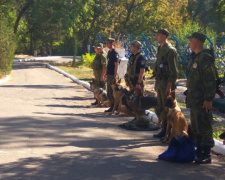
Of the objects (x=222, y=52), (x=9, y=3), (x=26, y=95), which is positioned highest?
(x=9, y=3)

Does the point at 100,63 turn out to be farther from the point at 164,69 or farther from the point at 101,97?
the point at 164,69

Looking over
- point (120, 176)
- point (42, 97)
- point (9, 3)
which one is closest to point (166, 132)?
point (120, 176)

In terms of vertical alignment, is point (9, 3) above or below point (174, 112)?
above

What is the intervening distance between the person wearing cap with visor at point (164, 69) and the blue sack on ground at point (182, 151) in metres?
1.62

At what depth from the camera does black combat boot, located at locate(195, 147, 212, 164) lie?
7.11 metres

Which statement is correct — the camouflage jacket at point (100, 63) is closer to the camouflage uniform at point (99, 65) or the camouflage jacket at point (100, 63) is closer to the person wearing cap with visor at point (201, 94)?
the camouflage uniform at point (99, 65)

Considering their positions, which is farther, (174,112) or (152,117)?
(152,117)

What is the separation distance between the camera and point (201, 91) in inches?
279

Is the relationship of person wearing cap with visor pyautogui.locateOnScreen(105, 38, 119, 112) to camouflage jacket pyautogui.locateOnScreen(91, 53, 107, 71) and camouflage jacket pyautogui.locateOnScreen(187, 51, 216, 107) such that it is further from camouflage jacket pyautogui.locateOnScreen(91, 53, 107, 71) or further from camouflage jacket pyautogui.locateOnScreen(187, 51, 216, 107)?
camouflage jacket pyautogui.locateOnScreen(187, 51, 216, 107)

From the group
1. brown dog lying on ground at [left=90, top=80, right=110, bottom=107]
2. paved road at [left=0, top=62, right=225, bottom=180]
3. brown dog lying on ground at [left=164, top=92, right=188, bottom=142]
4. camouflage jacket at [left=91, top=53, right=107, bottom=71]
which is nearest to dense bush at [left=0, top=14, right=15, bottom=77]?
camouflage jacket at [left=91, top=53, right=107, bottom=71]

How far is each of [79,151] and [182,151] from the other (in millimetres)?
1648

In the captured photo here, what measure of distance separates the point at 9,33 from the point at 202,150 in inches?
826

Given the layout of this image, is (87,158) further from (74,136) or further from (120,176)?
(74,136)

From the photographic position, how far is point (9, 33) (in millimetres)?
26578
